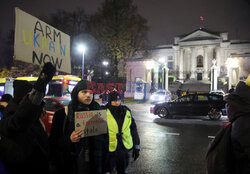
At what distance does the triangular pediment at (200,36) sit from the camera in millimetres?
47956

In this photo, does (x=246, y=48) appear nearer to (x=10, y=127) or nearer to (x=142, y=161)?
(x=142, y=161)

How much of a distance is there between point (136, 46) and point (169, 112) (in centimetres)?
1915

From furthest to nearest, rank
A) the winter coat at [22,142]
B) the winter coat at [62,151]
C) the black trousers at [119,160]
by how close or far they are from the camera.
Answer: the black trousers at [119,160] → the winter coat at [62,151] → the winter coat at [22,142]

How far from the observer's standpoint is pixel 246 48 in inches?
1757

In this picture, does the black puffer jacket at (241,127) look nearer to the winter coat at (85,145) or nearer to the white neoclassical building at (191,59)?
the winter coat at (85,145)

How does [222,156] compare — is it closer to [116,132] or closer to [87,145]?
[87,145]

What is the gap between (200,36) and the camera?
4909 centimetres

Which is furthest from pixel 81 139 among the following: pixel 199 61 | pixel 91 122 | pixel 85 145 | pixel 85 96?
pixel 199 61

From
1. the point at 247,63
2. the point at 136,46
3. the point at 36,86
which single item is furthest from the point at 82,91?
the point at 247,63

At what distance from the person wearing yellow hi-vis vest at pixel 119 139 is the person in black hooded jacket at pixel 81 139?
15.0 inches

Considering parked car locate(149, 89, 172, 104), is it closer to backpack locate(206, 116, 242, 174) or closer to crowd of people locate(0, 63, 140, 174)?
crowd of people locate(0, 63, 140, 174)

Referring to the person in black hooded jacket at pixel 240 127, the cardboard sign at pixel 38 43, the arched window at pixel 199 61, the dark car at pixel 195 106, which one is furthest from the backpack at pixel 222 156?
the arched window at pixel 199 61

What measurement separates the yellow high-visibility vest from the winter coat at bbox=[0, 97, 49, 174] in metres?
1.29

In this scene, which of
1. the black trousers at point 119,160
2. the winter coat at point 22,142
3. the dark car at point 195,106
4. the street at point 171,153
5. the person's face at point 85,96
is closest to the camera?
the winter coat at point 22,142
